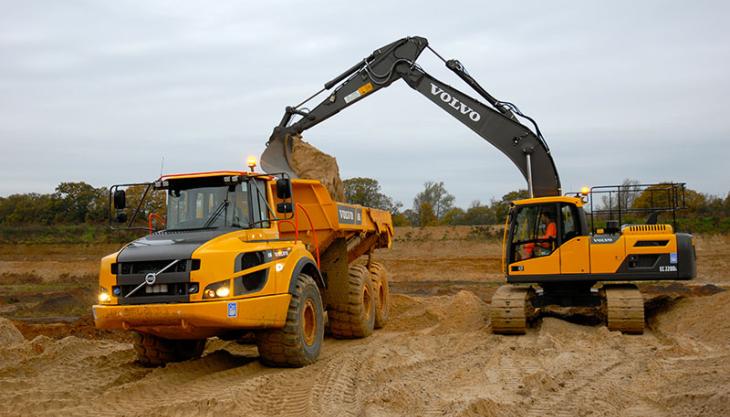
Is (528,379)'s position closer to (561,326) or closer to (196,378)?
(196,378)

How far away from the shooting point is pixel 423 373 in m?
7.93

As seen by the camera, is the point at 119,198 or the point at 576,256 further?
the point at 576,256

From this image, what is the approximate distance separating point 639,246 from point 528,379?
4.84m

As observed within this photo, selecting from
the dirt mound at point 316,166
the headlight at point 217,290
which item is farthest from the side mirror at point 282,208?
the dirt mound at point 316,166

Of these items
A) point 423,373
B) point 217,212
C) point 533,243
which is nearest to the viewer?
point 423,373

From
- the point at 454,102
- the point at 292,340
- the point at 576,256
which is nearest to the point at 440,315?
the point at 576,256

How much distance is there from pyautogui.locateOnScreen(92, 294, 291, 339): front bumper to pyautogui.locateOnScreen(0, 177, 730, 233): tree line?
2.10m

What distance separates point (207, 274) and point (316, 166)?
5190 millimetres

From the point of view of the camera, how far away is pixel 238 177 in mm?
8414

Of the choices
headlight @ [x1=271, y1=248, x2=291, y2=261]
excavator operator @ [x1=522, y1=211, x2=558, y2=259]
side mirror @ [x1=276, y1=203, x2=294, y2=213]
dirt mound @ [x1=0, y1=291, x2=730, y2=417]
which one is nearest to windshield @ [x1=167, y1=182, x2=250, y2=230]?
side mirror @ [x1=276, y1=203, x2=294, y2=213]

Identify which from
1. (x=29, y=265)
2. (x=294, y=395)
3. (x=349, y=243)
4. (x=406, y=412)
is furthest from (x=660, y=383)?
(x=29, y=265)

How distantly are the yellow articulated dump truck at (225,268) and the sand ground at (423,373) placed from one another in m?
0.44

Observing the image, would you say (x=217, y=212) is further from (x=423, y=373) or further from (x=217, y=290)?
(x=423, y=373)

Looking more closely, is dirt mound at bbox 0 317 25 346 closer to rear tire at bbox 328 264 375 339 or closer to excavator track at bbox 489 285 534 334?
rear tire at bbox 328 264 375 339
